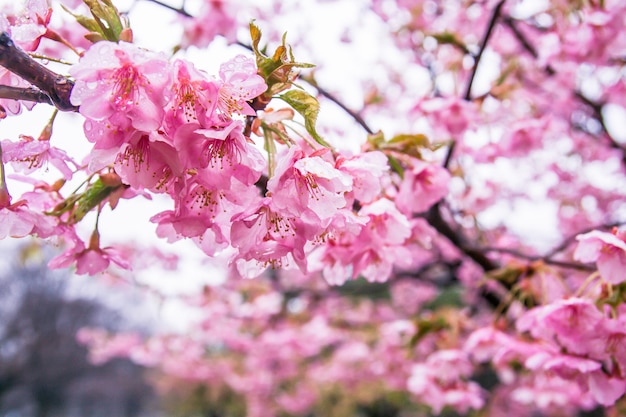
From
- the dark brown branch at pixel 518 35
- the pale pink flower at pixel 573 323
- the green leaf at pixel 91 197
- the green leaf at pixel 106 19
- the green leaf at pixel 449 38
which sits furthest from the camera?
the dark brown branch at pixel 518 35

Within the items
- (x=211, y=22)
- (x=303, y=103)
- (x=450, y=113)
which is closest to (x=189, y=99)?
(x=303, y=103)

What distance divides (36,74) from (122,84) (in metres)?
0.12

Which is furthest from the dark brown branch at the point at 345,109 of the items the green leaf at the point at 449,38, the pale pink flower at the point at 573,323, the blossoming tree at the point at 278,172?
the pale pink flower at the point at 573,323

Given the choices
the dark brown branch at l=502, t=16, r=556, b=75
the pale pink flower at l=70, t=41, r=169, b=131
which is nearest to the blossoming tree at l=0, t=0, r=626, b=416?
the pale pink flower at l=70, t=41, r=169, b=131

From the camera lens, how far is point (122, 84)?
0.62 meters

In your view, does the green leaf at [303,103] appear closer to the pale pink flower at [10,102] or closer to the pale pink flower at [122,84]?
the pale pink flower at [122,84]

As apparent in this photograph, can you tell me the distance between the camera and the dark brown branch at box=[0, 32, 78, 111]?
0.60 m

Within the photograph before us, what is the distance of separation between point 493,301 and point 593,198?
8.06 feet

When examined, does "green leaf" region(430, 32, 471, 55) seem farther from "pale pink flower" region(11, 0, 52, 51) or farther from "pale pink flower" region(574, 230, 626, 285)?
"pale pink flower" region(11, 0, 52, 51)

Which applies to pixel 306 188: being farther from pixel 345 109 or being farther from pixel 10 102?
pixel 345 109

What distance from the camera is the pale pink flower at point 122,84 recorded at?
0.59 meters

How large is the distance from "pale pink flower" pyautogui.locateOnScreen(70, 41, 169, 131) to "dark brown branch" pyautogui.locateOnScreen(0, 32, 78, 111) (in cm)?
4

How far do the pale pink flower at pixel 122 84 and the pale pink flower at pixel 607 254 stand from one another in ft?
2.90

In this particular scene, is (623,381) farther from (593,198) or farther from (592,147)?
(593,198)
